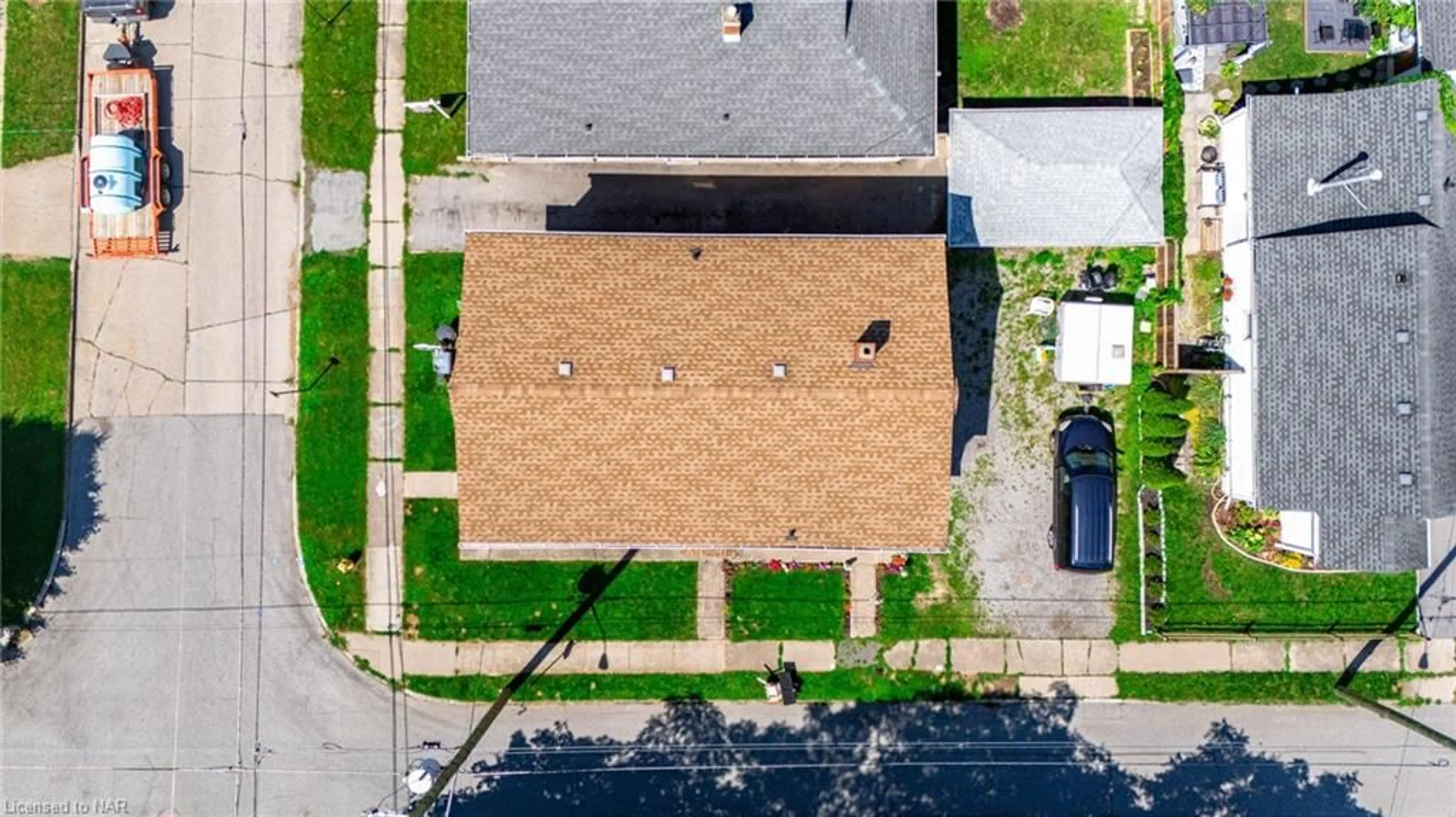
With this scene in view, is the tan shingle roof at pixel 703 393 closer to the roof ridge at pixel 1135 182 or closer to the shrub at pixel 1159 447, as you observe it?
the roof ridge at pixel 1135 182

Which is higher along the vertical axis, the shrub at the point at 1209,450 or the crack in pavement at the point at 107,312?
the crack in pavement at the point at 107,312

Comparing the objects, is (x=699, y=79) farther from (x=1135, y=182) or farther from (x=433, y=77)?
(x=1135, y=182)

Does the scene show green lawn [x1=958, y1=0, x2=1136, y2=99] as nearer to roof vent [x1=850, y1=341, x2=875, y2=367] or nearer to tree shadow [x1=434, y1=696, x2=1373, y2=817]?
roof vent [x1=850, y1=341, x2=875, y2=367]

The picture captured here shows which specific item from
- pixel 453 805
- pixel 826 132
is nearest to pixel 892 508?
pixel 826 132

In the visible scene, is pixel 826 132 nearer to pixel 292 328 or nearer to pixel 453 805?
pixel 292 328

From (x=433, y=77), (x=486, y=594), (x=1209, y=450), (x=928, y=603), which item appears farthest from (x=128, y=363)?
(x=1209, y=450)

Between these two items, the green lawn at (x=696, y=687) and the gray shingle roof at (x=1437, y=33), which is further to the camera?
the green lawn at (x=696, y=687)

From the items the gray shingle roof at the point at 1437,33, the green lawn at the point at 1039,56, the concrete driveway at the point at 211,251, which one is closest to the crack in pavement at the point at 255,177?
the concrete driveway at the point at 211,251

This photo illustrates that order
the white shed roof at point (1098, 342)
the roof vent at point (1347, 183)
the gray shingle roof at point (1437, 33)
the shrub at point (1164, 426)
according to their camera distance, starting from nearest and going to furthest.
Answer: the roof vent at point (1347, 183), the gray shingle roof at point (1437, 33), the white shed roof at point (1098, 342), the shrub at point (1164, 426)
